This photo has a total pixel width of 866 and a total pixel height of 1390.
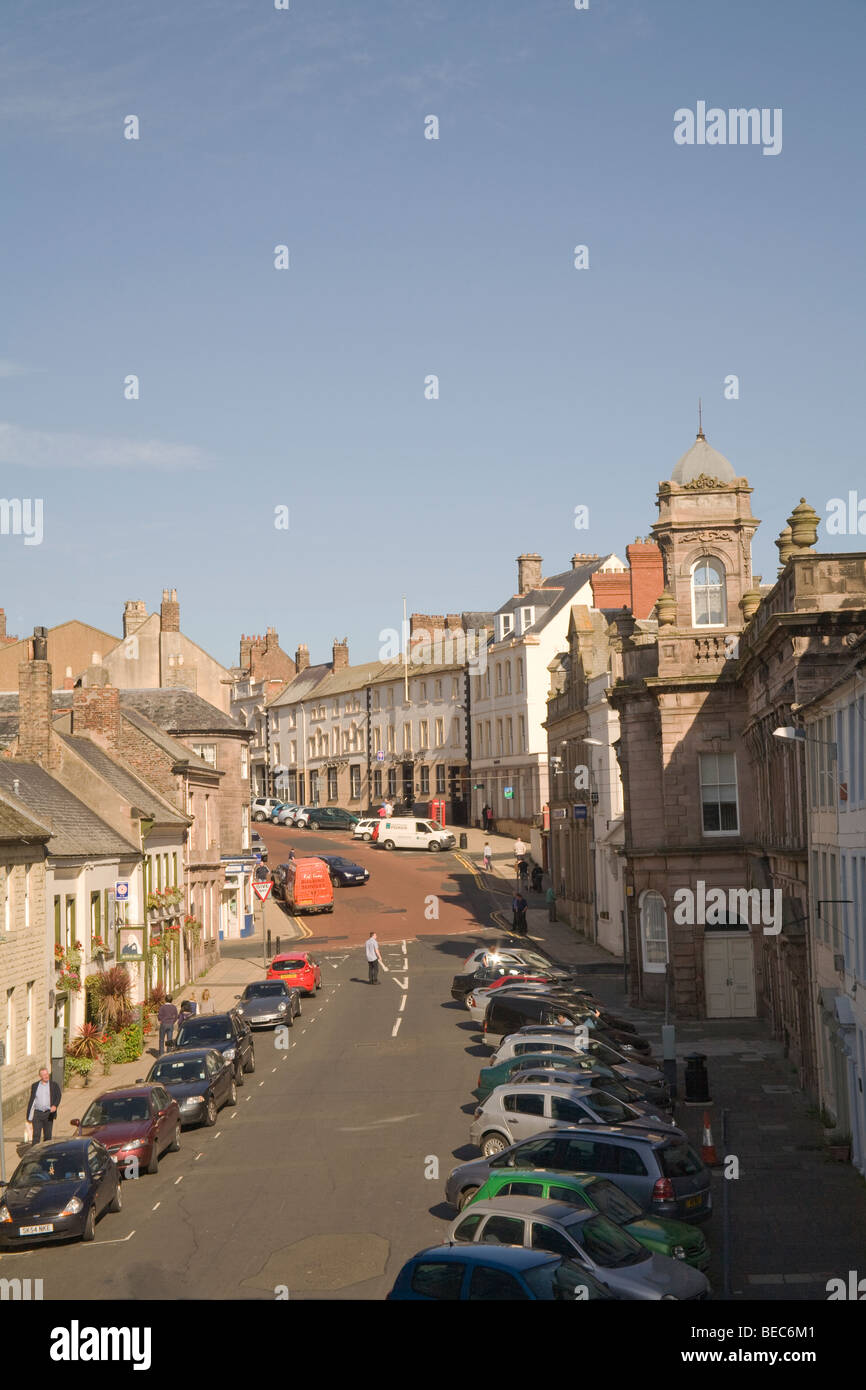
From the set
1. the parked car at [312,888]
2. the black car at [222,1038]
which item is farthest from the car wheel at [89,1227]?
the parked car at [312,888]

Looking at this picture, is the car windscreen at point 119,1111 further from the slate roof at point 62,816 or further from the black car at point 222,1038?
the slate roof at point 62,816

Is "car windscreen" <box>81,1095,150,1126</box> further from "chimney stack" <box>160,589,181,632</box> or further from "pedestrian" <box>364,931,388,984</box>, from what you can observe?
"chimney stack" <box>160,589,181,632</box>

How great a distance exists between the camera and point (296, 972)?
50.5 m

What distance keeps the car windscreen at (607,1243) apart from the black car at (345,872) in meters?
60.3

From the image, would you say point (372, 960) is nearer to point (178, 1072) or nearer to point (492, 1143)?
point (178, 1072)

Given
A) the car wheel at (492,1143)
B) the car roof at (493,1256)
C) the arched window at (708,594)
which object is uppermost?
the arched window at (708,594)

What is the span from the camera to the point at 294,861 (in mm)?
73562

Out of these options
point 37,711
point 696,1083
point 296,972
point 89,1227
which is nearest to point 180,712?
point 296,972

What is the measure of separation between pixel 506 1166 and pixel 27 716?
2916 centimetres

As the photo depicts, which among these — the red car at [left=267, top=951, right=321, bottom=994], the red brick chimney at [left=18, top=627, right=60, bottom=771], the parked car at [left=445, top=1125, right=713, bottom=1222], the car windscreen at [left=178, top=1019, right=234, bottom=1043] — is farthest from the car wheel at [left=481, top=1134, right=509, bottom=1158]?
the red car at [left=267, top=951, right=321, bottom=994]

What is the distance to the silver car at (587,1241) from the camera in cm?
1612

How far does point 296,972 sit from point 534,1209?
3405 cm

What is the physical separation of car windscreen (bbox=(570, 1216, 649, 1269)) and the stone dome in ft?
116

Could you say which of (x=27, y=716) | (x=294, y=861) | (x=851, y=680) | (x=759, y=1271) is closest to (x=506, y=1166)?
(x=759, y=1271)
